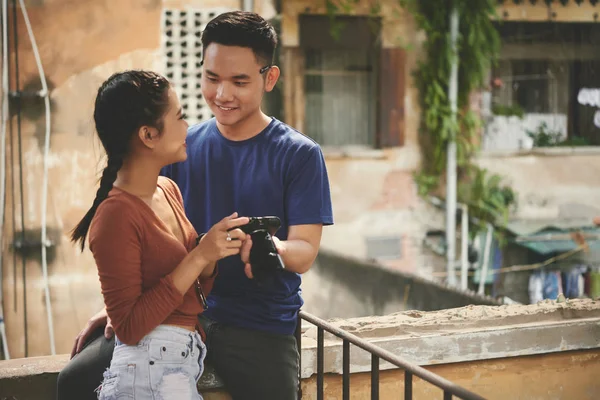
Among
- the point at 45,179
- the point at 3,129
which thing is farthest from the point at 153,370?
the point at 3,129

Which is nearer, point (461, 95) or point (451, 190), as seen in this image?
point (451, 190)

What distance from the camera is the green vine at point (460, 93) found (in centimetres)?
894

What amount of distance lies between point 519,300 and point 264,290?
7966 mm

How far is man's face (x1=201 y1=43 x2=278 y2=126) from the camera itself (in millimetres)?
2260

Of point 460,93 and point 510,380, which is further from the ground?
point 460,93

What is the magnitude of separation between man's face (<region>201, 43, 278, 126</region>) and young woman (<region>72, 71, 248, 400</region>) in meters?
0.28

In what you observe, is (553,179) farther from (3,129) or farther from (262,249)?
(262,249)

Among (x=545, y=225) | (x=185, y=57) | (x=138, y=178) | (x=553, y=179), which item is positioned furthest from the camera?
(x=553, y=179)

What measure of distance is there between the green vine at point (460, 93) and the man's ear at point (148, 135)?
7.00 metres

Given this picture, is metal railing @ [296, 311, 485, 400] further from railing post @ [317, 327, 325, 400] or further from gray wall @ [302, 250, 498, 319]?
gray wall @ [302, 250, 498, 319]

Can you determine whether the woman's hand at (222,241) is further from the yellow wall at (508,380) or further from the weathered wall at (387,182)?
the weathered wall at (387,182)

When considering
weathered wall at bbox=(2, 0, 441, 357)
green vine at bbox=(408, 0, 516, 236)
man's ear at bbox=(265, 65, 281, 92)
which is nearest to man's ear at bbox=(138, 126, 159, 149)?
man's ear at bbox=(265, 65, 281, 92)

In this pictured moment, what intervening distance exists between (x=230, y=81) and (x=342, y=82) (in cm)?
691

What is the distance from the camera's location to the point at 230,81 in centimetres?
226
